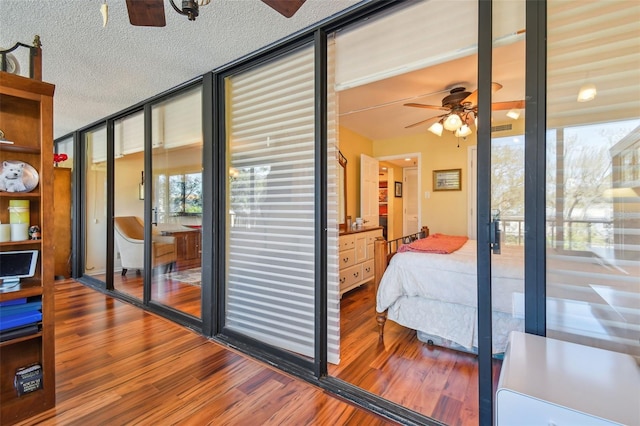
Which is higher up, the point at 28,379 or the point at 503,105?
the point at 503,105

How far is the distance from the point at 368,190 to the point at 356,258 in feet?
4.95

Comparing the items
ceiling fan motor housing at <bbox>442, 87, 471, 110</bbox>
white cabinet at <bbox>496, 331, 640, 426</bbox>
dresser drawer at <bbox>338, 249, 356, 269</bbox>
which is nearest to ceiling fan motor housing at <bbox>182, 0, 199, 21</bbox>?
white cabinet at <bbox>496, 331, 640, 426</bbox>

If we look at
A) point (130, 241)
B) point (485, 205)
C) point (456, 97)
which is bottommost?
point (130, 241)

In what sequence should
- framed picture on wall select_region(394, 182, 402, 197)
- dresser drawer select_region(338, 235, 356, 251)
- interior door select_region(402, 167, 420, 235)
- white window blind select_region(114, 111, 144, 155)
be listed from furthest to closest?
interior door select_region(402, 167, 420, 235) < framed picture on wall select_region(394, 182, 402, 197) < white window blind select_region(114, 111, 144, 155) < dresser drawer select_region(338, 235, 356, 251)

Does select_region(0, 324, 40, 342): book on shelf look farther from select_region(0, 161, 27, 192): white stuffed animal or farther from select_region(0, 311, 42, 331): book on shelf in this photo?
select_region(0, 161, 27, 192): white stuffed animal

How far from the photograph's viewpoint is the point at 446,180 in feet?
15.9

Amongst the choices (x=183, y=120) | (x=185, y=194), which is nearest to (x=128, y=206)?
(x=185, y=194)

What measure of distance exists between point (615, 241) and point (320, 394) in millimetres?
1727

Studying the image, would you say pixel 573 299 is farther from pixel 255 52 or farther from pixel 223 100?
pixel 223 100

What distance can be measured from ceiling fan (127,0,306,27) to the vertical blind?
807mm

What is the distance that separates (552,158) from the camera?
1.27 m

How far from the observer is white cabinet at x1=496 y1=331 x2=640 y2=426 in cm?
81

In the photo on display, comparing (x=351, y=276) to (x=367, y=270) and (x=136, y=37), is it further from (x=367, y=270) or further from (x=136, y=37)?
(x=136, y=37)

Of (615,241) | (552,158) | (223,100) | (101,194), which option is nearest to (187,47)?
(223,100)
